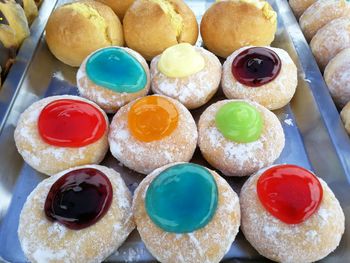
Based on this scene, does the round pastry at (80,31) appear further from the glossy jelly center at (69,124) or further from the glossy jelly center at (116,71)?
the glossy jelly center at (69,124)

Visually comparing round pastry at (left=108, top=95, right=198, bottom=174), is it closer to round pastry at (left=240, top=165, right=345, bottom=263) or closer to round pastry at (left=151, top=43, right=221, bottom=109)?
round pastry at (left=151, top=43, right=221, bottom=109)

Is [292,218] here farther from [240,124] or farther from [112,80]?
[112,80]

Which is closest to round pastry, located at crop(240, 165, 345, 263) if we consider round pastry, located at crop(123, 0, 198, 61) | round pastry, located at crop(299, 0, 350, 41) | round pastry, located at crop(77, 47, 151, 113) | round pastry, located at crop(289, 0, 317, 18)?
round pastry, located at crop(77, 47, 151, 113)

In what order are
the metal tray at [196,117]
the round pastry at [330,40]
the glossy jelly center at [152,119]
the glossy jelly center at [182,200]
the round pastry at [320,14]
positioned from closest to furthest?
the glossy jelly center at [182,200] → the metal tray at [196,117] → the glossy jelly center at [152,119] → the round pastry at [330,40] → the round pastry at [320,14]

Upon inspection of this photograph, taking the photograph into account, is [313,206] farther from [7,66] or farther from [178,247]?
[7,66]

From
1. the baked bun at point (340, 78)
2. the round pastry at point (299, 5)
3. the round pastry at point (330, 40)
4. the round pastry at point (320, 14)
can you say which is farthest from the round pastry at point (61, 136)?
the round pastry at point (299, 5)

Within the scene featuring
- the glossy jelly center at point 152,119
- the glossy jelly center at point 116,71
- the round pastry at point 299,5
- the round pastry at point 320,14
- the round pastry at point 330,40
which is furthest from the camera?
the round pastry at point 299,5
